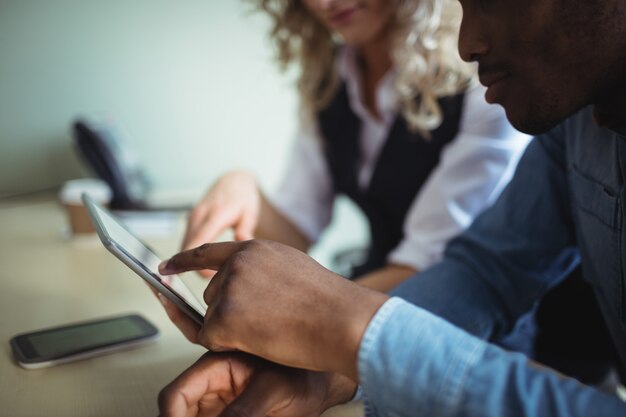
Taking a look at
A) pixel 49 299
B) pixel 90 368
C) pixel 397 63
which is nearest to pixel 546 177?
pixel 397 63

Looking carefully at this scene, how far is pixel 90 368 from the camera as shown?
0.65 m

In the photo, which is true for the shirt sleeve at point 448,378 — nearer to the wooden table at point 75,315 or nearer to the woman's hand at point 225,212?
the wooden table at point 75,315

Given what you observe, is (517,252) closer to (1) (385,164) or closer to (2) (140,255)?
(1) (385,164)

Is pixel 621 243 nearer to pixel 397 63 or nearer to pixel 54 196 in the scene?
Result: pixel 397 63

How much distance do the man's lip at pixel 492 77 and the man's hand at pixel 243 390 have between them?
35 cm

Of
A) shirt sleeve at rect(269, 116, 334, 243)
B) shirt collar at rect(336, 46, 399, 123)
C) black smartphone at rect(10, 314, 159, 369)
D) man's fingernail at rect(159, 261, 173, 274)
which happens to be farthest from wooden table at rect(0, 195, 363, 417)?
shirt collar at rect(336, 46, 399, 123)

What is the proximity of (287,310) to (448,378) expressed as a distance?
5.2 inches

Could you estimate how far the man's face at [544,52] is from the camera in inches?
21.5

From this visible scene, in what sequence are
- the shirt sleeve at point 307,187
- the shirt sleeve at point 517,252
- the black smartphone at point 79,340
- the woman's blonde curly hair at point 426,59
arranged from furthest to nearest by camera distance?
the shirt sleeve at point 307,187
the woman's blonde curly hair at point 426,59
the shirt sleeve at point 517,252
the black smartphone at point 79,340

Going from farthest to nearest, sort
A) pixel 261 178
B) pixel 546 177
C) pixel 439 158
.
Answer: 1. pixel 261 178
2. pixel 439 158
3. pixel 546 177

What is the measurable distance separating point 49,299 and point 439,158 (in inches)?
27.0

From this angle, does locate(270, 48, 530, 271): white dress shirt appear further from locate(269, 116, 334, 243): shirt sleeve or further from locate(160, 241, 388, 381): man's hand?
locate(160, 241, 388, 381): man's hand

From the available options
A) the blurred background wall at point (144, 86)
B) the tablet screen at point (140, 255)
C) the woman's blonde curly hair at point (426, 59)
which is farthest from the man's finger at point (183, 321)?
the blurred background wall at point (144, 86)

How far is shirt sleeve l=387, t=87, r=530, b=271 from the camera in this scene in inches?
37.7
